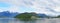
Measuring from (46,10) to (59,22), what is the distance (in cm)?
120

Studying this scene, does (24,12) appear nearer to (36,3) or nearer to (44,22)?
(36,3)

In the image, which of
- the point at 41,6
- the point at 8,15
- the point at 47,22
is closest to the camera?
the point at 8,15

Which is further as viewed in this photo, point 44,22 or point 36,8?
point 44,22

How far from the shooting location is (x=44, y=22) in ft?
17.7

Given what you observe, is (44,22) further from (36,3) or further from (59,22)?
(36,3)

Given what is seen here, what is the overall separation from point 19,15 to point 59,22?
1.59 meters

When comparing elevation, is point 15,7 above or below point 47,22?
above

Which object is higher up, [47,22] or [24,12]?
[24,12]

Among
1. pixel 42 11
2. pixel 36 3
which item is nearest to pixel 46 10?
pixel 42 11

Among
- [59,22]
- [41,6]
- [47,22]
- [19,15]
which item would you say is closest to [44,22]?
[47,22]

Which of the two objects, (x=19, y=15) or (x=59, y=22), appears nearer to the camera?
(x=19, y=15)

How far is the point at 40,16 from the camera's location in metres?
4.39

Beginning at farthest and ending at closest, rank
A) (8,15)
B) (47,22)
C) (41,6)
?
1. (47,22)
2. (41,6)
3. (8,15)

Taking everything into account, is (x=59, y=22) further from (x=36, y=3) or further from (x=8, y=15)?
(x=8, y=15)
